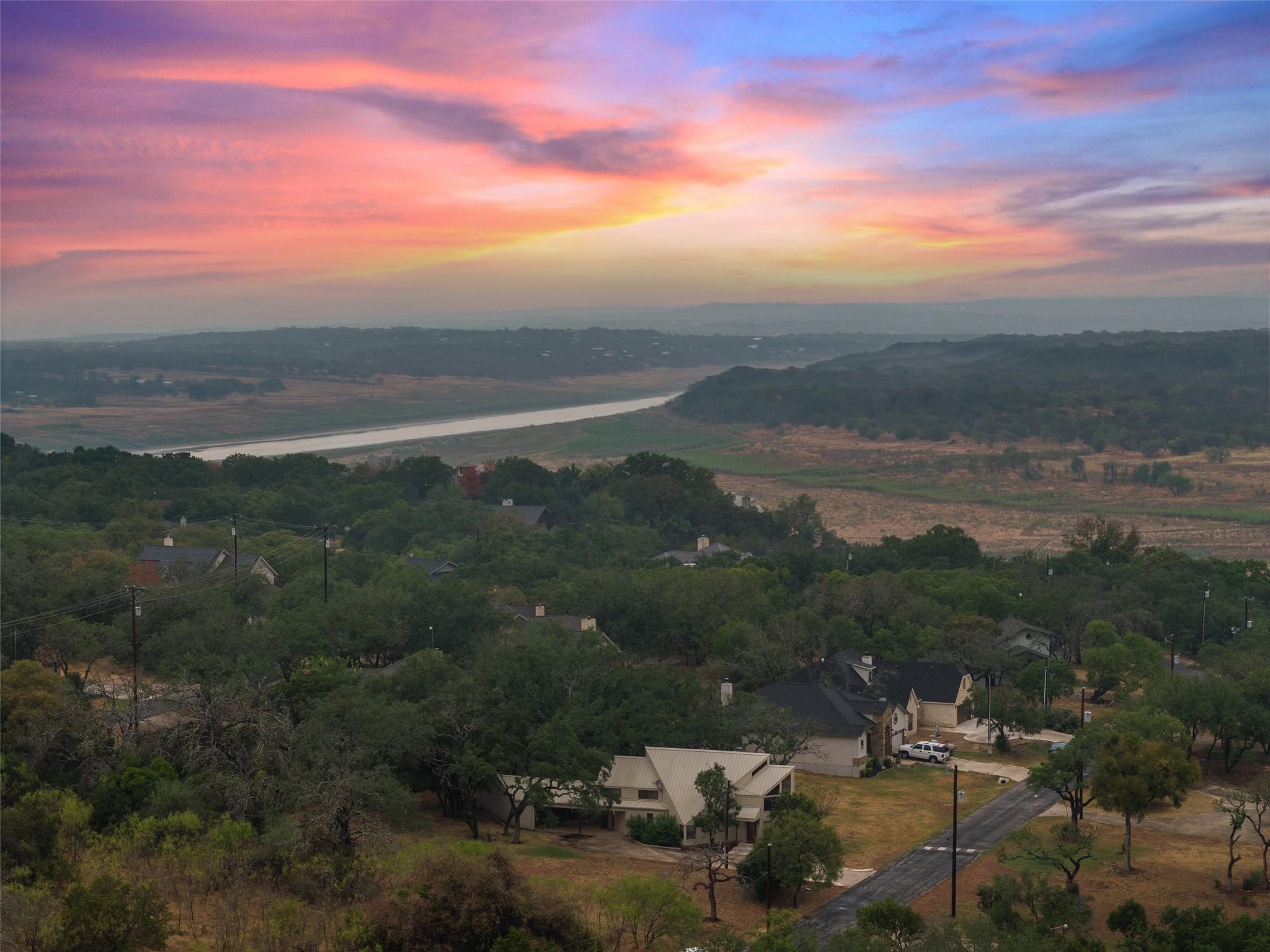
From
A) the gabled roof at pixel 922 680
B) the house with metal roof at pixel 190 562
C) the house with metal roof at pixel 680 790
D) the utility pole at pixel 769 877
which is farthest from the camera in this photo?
the house with metal roof at pixel 190 562

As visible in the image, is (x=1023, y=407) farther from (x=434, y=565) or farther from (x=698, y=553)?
(x=434, y=565)

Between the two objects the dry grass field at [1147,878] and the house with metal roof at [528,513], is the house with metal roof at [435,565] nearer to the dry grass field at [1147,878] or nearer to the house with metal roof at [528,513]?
the house with metal roof at [528,513]

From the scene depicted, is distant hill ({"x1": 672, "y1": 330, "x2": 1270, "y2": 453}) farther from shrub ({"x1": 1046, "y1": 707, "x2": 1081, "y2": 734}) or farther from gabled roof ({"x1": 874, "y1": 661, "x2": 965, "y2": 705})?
shrub ({"x1": 1046, "y1": 707, "x2": 1081, "y2": 734})

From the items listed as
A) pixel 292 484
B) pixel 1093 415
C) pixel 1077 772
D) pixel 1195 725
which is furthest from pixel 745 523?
pixel 1093 415

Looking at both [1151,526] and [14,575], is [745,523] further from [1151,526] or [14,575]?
[14,575]

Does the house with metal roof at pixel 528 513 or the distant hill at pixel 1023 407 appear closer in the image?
the house with metal roof at pixel 528 513

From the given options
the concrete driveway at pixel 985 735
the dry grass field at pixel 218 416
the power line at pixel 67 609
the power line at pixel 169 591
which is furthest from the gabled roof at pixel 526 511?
the dry grass field at pixel 218 416
